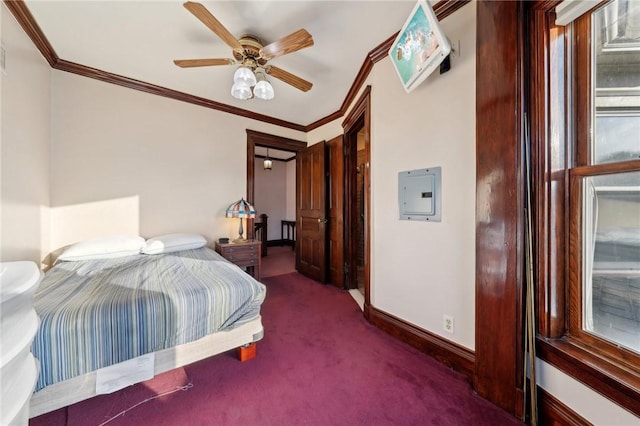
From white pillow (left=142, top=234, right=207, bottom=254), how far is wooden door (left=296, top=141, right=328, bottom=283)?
1.58 metres

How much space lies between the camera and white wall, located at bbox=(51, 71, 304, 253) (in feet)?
7.63

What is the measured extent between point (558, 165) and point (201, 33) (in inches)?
104

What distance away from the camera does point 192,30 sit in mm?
1864

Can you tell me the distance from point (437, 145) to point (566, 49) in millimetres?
733

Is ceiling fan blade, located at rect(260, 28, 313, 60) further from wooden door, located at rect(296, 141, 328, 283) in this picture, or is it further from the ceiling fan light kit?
wooden door, located at rect(296, 141, 328, 283)

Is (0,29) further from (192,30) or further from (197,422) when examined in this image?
(197,422)

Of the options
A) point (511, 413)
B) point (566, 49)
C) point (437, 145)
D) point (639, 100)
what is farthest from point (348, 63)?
point (511, 413)

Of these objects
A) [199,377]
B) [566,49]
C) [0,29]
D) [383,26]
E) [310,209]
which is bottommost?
[199,377]

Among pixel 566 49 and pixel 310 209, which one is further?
pixel 310 209

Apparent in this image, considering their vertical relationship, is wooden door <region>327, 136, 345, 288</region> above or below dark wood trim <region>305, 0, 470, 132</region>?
below

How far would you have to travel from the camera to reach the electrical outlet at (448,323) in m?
1.61

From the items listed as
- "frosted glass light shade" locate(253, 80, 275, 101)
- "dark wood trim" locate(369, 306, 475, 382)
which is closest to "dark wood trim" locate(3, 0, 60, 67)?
"frosted glass light shade" locate(253, 80, 275, 101)

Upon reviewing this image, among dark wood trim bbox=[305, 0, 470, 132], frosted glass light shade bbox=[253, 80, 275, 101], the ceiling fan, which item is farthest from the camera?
frosted glass light shade bbox=[253, 80, 275, 101]

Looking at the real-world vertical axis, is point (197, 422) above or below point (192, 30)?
below
